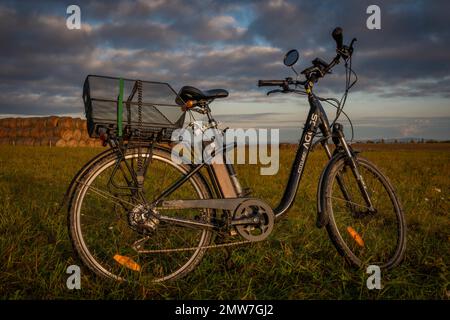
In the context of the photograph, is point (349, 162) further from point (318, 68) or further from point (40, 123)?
point (40, 123)

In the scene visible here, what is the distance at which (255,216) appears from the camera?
339 centimetres

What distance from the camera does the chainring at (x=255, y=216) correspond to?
3.34 meters

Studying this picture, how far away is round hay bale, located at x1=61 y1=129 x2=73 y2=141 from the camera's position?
27922 mm

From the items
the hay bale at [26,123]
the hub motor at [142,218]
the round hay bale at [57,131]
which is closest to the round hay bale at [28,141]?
the hay bale at [26,123]

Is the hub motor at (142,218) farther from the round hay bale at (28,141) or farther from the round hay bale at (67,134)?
the round hay bale at (28,141)

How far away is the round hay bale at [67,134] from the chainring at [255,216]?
27255 millimetres

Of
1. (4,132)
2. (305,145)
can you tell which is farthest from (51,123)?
(305,145)

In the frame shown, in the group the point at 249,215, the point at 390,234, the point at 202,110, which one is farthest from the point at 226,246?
the point at 390,234

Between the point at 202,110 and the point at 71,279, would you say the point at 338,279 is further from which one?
the point at 71,279

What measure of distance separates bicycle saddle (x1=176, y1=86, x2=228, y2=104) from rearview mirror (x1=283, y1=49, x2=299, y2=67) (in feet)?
2.39

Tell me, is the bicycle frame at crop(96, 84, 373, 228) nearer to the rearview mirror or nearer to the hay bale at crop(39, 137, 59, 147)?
the rearview mirror

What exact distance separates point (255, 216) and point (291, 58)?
147 cm

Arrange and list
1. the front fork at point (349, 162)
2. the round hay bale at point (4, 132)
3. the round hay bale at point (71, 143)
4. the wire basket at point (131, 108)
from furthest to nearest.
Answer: the round hay bale at point (4, 132)
the round hay bale at point (71, 143)
the front fork at point (349, 162)
the wire basket at point (131, 108)
